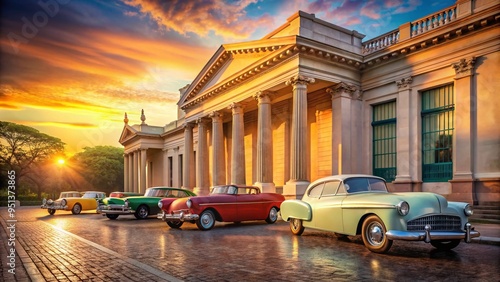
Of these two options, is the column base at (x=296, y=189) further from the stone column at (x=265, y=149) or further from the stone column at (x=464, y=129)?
the stone column at (x=464, y=129)

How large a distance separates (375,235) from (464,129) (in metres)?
10.3

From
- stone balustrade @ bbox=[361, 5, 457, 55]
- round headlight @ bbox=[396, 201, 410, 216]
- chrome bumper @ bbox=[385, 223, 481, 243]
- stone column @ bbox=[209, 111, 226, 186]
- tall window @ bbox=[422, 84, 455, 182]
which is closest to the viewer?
chrome bumper @ bbox=[385, 223, 481, 243]

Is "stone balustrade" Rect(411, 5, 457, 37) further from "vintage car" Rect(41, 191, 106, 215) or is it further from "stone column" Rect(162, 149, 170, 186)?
"stone column" Rect(162, 149, 170, 186)

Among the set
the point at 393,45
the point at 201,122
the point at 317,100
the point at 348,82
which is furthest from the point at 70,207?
the point at 393,45

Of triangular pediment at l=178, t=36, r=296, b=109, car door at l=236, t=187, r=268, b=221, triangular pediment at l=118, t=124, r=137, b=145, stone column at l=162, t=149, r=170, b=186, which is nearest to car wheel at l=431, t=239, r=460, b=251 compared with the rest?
car door at l=236, t=187, r=268, b=221

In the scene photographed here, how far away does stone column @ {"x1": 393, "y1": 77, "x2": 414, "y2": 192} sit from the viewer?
57.6 ft

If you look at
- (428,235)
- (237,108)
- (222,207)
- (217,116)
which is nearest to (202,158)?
(217,116)

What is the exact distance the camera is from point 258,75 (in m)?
21.3

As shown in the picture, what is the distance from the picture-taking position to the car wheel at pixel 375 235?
7262 mm

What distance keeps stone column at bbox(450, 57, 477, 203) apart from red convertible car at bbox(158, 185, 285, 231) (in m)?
7.49

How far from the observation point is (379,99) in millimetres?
19328

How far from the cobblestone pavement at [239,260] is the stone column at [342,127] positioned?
10.1m

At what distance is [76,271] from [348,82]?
16664mm

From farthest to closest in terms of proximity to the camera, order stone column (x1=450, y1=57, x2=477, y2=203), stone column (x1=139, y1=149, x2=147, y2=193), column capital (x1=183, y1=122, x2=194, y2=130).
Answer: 1. stone column (x1=139, y1=149, x2=147, y2=193)
2. column capital (x1=183, y1=122, x2=194, y2=130)
3. stone column (x1=450, y1=57, x2=477, y2=203)
